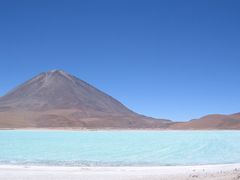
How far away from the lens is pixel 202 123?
99812 millimetres

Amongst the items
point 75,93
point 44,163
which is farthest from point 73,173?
point 75,93

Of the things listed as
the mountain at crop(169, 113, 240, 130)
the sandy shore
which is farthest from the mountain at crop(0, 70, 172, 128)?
the sandy shore

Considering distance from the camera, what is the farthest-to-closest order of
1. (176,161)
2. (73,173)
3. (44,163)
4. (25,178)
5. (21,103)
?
(21,103)
(176,161)
(44,163)
(73,173)
(25,178)

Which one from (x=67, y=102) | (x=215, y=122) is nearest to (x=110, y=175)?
(x=215, y=122)

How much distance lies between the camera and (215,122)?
99.2m

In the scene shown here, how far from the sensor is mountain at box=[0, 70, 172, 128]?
395 feet

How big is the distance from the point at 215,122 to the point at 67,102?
6072 cm

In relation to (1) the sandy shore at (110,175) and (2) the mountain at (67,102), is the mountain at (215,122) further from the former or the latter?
(1) the sandy shore at (110,175)

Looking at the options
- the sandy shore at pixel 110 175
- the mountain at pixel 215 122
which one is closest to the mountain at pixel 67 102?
the mountain at pixel 215 122

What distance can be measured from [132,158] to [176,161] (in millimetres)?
1959

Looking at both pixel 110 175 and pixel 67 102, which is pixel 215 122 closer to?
pixel 67 102

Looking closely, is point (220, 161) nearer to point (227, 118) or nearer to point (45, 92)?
point (227, 118)

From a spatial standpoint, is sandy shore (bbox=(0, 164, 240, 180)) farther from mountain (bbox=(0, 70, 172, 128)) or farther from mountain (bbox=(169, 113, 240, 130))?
mountain (bbox=(0, 70, 172, 128))

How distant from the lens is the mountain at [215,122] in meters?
93.9
